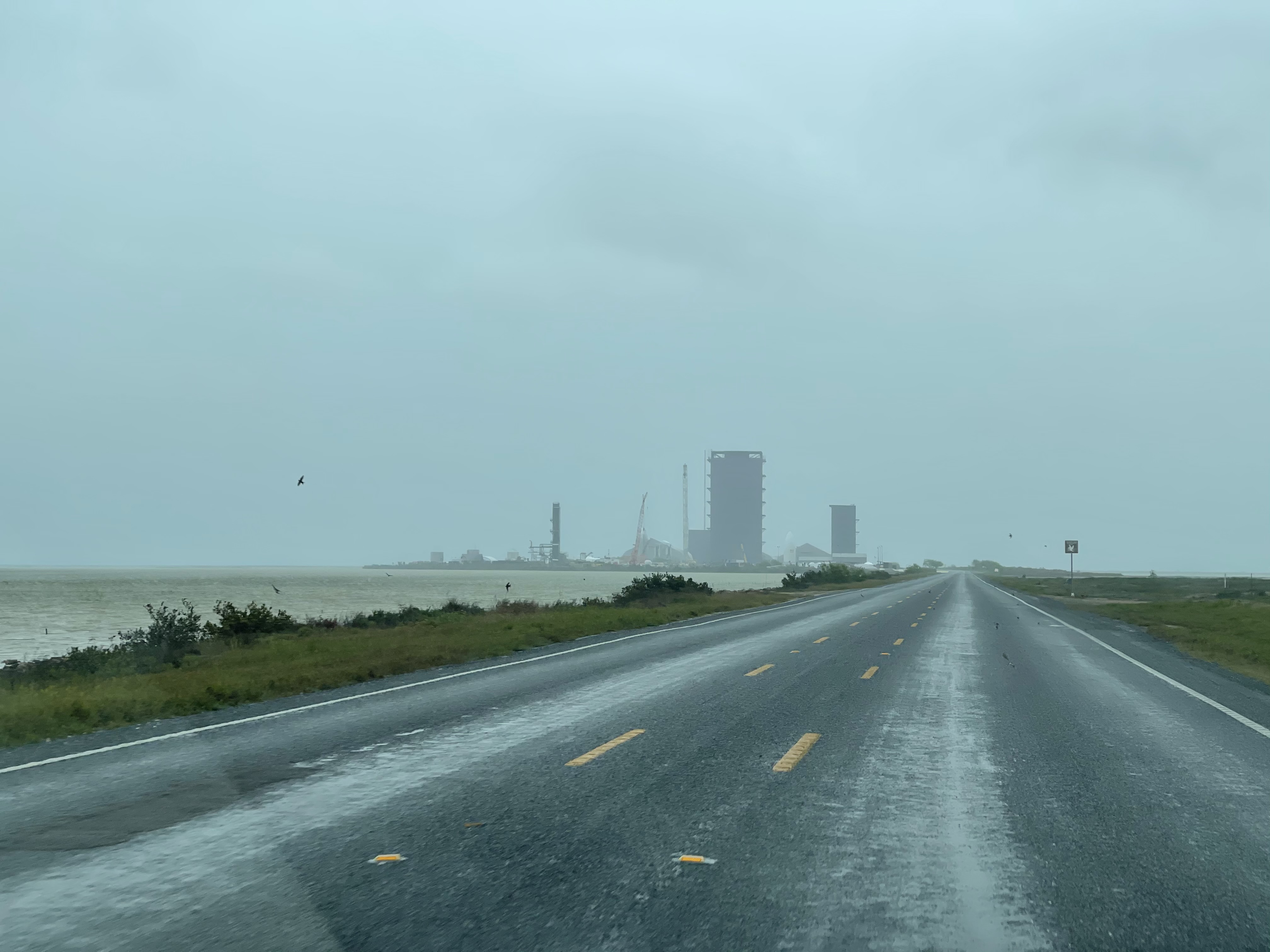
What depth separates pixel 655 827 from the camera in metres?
7.04

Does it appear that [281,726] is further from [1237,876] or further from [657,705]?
[1237,876]

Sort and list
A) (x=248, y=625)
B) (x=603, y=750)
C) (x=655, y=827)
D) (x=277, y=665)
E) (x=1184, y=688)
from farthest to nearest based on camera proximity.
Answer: (x=248, y=625) < (x=277, y=665) < (x=1184, y=688) < (x=603, y=750) < (x=655, y=827)

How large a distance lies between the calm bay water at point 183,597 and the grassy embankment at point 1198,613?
31106 millimetres

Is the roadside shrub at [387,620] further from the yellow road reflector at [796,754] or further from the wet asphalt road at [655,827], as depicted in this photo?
the yellow road reflector at [796,754]

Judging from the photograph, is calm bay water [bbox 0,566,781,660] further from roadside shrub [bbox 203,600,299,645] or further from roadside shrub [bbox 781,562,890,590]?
roadside shrub [bbox 781,562,890,590]

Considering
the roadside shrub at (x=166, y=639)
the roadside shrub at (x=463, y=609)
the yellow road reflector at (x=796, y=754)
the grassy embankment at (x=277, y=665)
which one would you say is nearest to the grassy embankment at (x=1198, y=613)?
the yellow road reflector at (x=796, y=754)

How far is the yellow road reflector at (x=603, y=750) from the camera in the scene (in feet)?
31.0

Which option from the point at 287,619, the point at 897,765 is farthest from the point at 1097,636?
the point at 287,619

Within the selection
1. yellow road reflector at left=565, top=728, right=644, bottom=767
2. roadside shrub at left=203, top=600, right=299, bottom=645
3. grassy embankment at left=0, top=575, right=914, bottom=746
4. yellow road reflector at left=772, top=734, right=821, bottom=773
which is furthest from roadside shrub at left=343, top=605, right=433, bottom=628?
yellow road reflector at left=772, top=734, right=821, bottom=773

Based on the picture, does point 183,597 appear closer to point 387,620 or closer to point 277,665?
point 387,620

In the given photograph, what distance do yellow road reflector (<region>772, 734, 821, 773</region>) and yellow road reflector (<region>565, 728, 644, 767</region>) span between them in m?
1.70

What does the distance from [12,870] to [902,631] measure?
25595 millimetres

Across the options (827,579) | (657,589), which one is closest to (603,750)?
(657,589)

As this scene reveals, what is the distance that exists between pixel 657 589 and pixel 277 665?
39.1 meters
